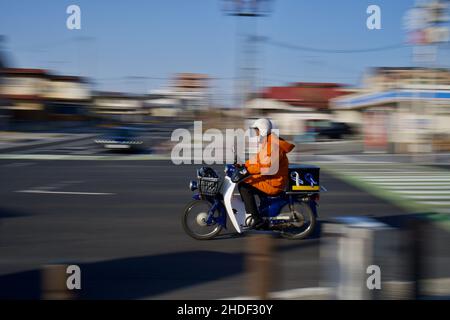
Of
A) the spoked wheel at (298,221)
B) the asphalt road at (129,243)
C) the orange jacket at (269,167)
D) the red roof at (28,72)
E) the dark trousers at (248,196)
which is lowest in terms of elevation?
the asphalt road at (129,243)

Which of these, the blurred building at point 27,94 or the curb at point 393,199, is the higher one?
the blurred building at point 27,94

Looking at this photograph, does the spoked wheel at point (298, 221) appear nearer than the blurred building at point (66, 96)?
Yes

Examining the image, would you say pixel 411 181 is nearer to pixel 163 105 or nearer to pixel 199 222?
pixel 199 222

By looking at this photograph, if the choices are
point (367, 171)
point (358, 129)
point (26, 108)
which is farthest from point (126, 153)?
point (26, 108)

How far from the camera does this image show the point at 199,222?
8.06m

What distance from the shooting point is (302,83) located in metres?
68.1

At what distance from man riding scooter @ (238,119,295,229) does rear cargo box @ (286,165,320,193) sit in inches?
5.1

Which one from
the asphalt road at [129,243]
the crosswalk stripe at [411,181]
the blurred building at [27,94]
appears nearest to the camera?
the asphalt road at [129,243]

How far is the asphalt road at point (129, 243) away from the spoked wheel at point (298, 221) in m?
0.17

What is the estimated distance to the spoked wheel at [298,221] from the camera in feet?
26.6

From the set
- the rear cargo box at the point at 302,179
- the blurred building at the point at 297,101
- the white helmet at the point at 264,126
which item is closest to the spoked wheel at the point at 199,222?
the rear cargo box at the point at 302,179

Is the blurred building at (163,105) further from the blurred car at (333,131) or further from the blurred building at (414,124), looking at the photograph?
the blurred building at (414,124)

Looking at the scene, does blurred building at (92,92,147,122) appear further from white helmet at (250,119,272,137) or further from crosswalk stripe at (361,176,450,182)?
white helmet at (250,119,272,137)
